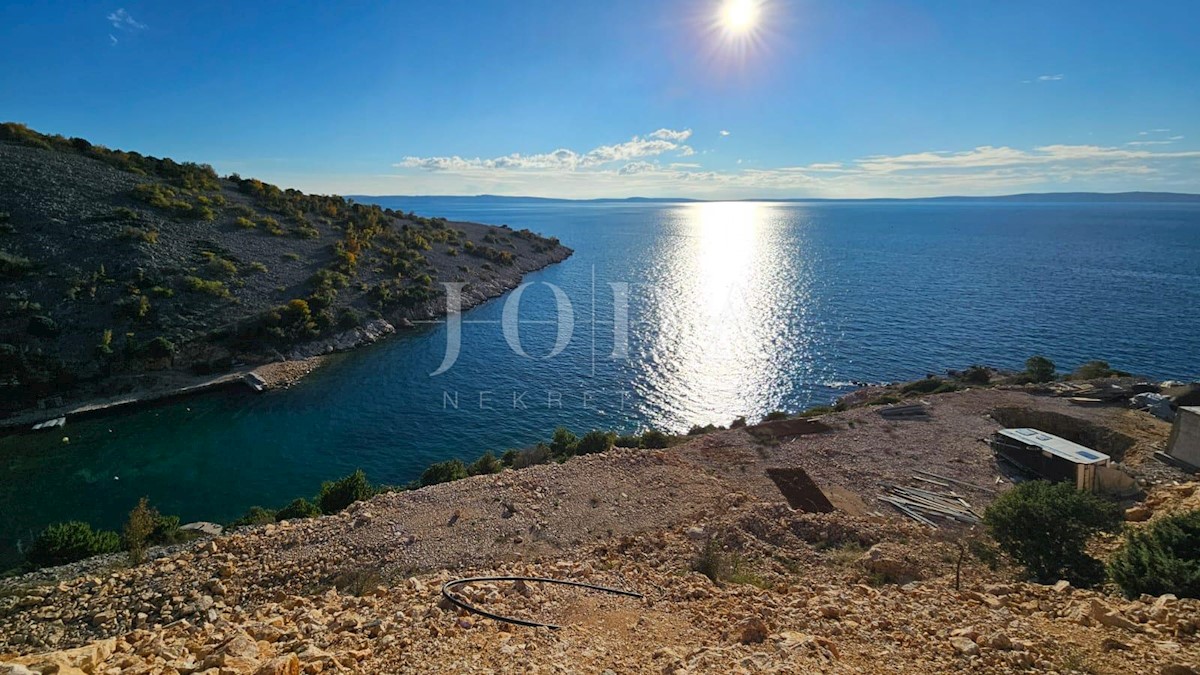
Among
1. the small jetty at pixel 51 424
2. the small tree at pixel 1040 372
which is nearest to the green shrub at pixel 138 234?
the small jetty at pixel 51 424

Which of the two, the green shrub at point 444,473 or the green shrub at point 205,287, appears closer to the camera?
the green shrub at point 444,473

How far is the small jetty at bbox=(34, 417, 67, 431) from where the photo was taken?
30822 mm

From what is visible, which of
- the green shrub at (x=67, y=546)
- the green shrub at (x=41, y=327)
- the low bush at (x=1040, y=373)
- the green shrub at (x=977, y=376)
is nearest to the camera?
the green shrub at (x=67, y=546)

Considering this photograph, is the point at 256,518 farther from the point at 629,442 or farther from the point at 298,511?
the point at 629,442

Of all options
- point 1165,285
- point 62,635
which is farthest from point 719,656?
point 1165,285

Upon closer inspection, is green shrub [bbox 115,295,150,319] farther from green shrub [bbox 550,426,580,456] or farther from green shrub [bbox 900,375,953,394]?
green shrub [bbox 900,375,953,394]

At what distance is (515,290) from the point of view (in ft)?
244

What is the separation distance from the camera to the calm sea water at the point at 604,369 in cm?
2758

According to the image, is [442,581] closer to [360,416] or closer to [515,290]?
[360,416]

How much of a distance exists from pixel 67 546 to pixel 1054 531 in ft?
102

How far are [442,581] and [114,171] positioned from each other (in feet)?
240

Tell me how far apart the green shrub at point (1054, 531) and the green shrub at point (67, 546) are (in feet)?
96.5

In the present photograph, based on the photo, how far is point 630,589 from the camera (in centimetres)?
1354

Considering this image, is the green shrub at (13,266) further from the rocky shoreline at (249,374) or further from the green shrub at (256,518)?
the green shrub at (256,518)
